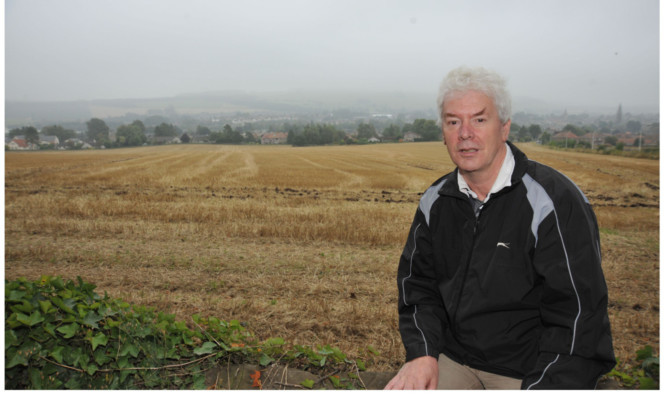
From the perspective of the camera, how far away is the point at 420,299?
155 centimetres

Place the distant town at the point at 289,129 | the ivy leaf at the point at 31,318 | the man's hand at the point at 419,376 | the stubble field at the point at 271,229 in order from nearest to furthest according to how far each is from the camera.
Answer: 1. the man's hand at the point at 419,376
2. the ivy leaf at the point at 31,318
3. the stubble field at the point at 271,229
4. the distant town at the point at 289,129

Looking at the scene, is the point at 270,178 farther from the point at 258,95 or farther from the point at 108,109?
the point at 108,109

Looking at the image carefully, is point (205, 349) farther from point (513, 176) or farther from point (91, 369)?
point (513, 176)

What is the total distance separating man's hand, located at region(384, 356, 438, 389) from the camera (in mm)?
1486

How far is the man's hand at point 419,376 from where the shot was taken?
4.88ft

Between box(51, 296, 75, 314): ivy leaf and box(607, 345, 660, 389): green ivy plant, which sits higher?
box(51, 296, 75, 314): ivy leaf

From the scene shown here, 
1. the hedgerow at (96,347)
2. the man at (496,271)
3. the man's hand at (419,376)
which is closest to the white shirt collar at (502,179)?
the man at (496,271)

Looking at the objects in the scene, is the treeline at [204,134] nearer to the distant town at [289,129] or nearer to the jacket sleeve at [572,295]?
the distant town at [289,129]

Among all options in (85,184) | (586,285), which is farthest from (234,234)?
(586,285)

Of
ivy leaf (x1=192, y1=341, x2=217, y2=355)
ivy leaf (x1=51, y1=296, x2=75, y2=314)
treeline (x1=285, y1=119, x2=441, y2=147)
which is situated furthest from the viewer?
treeline (x1=285, y1=119, x2=441, y2=147)

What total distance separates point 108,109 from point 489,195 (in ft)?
12.5

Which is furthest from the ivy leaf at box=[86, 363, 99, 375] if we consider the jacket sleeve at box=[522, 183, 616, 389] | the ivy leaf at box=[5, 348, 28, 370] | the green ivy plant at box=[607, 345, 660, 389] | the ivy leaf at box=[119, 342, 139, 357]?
the green ivy plant at box=[607, 345, 660, 389]

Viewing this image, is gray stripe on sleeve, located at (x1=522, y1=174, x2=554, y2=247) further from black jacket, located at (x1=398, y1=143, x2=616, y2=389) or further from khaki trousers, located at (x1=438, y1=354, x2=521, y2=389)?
khaki trousers, located at (x1=438, y1=354, x2=521, y2=389)

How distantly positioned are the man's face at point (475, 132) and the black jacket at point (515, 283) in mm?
79
